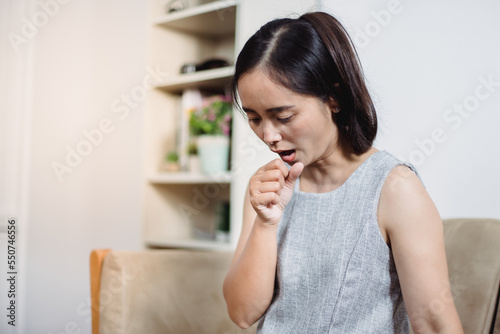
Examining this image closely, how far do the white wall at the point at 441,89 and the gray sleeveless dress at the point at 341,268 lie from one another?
335 millimetres

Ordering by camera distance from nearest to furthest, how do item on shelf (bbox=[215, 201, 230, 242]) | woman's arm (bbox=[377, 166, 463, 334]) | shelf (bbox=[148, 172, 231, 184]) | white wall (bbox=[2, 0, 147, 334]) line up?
woman's arm (bbox=[377, 166, 463, 334]) → shelf (bbox=[148, 172, 231, 184]) → item on shelf (bbox=[215, 201, 230, 242]) → white wall (bbox=[2, 0, 147, 334])

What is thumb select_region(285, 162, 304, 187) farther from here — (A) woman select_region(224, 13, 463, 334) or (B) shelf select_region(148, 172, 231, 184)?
(B) shelf select_region(148, 172, 231, 184)

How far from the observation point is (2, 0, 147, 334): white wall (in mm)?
2049

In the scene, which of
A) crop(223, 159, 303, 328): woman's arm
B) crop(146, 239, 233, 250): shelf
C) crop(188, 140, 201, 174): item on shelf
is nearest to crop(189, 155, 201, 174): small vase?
crop(188, 140, 201, 174): item on shelf

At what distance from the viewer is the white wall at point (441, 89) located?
106 cm

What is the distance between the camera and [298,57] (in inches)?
30.8

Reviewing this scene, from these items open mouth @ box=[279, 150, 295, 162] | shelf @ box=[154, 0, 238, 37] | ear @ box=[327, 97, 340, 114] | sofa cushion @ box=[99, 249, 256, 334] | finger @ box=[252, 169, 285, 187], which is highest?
shelf @ box=[154, 0, 238, 37]

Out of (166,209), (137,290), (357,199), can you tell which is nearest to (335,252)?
(357,199)

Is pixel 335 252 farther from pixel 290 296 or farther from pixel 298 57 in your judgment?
pixel 298 57

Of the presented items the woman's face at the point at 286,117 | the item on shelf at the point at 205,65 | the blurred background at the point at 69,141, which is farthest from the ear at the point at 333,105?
the item on shelf at the point at 205,65

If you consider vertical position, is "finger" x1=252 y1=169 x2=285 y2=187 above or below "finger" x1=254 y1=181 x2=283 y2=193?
above

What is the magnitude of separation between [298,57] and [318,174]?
25 centimetres

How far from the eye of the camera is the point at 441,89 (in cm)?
114

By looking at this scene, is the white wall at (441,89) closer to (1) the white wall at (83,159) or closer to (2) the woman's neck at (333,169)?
(2) the woman's neck at (333,169)
